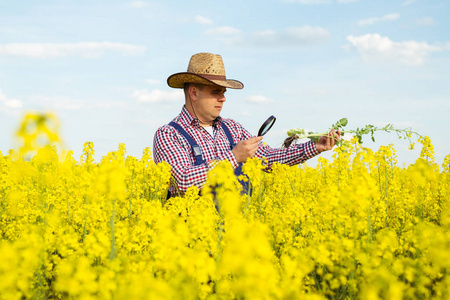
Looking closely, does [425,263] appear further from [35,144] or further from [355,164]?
[35,144]

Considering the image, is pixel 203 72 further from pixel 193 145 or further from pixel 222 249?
pixel 222 249

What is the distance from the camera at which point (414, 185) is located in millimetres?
5816

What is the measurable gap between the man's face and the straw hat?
0.38 ft

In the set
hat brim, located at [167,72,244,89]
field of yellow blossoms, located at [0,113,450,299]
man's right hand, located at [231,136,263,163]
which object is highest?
hat brim, located at [167,72,244,89]

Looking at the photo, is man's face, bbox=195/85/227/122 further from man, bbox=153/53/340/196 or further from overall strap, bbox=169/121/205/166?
overall strap, bbox=169/121/205/166

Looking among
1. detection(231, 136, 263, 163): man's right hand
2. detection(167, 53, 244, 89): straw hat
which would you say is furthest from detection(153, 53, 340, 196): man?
detection(231, 136, 263, 163): man's right hand

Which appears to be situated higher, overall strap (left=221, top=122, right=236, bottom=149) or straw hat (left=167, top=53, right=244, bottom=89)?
straw hat (left=167, top=53, right=244, bottom=89)

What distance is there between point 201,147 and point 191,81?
0.81 metres

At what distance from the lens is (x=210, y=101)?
516cm

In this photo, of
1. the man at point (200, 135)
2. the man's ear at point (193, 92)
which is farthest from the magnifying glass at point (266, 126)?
the man's ear at point (193, 92)

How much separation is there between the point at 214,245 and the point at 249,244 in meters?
1.14

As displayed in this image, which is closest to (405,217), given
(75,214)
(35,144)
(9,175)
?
(75,214)

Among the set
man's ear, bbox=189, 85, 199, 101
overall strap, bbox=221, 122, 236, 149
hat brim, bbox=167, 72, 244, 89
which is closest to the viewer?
hat brim, bbox=167, 72, 244, 89

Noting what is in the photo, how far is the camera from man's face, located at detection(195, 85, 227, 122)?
516cm
